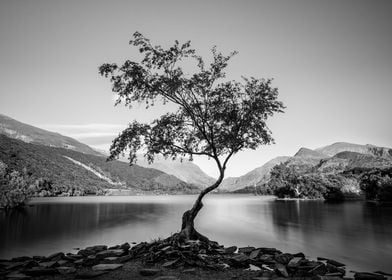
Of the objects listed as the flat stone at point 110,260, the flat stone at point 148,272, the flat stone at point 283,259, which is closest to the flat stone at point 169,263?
the flat stone at point 148,272

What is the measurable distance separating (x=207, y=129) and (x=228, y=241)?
50.4 feet

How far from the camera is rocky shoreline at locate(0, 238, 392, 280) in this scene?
13.2 m

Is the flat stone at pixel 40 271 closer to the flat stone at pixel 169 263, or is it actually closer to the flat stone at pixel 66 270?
the flat stone at pixel 66 270

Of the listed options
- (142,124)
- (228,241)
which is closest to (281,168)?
(228,241)

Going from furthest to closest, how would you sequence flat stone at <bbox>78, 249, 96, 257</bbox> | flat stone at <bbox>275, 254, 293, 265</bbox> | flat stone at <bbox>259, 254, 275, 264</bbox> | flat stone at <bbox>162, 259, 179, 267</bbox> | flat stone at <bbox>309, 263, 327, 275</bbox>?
flat stone at <bbox>78, 249, 96, 257</bbox> < flat stone at <bbox>259, 254, 275, 264</bbox> < flat stone at <bbox>275, 254, 293, 265</bbox> < flat stone at <bbox>162, 259, 179, 267</bbox> < flat stone at <bbox>309, 263, 327, 275</bbox>

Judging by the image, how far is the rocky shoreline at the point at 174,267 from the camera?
521 inches

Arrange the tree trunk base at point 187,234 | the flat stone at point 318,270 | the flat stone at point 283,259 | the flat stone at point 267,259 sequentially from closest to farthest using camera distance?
the flat stone at point 318,270 < the flat stone at point 283,259 < the flat stone at point 267,259 < the tree trunk base at point 187,234

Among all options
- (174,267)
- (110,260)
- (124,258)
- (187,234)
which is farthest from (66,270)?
(187,234)

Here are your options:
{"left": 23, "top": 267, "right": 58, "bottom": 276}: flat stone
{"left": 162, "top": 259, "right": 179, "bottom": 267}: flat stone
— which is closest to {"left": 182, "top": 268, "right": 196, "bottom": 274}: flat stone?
{"left": 162, "top": 259, "right": 179, "bottom": 267}: flat stone

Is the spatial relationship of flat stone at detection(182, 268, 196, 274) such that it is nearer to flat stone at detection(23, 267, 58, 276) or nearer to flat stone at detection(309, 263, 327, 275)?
flat stone at detection(309, 263, 327, 275)

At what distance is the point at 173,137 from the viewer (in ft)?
77.9

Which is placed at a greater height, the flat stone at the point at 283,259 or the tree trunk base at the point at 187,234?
the tree trunk base at the point at 187,234

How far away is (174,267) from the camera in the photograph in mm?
14523

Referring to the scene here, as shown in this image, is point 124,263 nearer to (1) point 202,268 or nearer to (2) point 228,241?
(1) point 202,268
